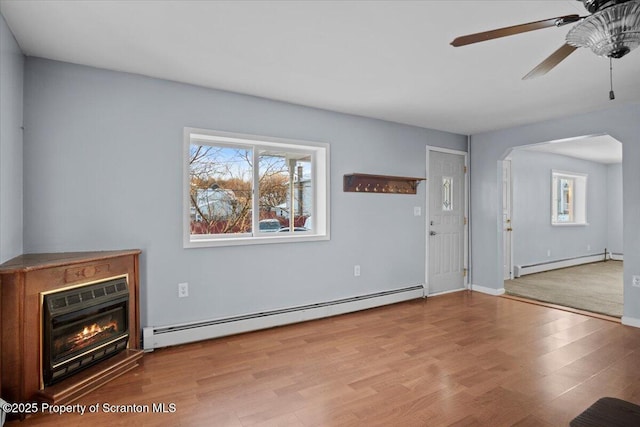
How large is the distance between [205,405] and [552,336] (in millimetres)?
3291

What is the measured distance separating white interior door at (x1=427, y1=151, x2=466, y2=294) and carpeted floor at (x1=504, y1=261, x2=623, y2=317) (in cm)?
91

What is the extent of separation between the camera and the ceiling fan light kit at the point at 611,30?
1473 mm

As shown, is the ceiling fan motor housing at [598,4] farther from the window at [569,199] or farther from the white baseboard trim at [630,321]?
the window at [569,199]

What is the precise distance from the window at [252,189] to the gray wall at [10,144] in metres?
1.19

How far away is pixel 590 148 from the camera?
21.5 feet

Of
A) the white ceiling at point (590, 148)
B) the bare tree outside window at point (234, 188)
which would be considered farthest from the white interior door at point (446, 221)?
the bare tree outside window at point (234, 188)

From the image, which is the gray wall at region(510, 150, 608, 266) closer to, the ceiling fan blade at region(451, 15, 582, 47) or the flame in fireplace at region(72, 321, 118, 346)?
the ceiling fan blade at region(451, 15, 582, 47)

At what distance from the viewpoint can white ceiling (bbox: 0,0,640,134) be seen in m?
2.07

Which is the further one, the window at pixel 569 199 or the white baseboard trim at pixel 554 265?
the window at pixel 569 199

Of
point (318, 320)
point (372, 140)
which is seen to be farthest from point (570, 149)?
point (318, 320)

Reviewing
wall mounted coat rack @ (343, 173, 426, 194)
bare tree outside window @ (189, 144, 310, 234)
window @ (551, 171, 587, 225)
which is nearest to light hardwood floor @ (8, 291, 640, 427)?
bare tree outside window @ (189, 144, 310, 234)

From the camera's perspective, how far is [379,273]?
180 inches

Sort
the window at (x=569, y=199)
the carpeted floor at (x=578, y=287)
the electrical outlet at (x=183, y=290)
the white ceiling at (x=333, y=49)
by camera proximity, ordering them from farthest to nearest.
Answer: the window at (x=569, y=199)
the carpeted floor at (x=578, y=287)
the electrical outlet at (x=183, y=290)
the white ceiling at (x=333, y=49)

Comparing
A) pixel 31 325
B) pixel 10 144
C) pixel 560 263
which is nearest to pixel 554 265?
pixel 560 263
